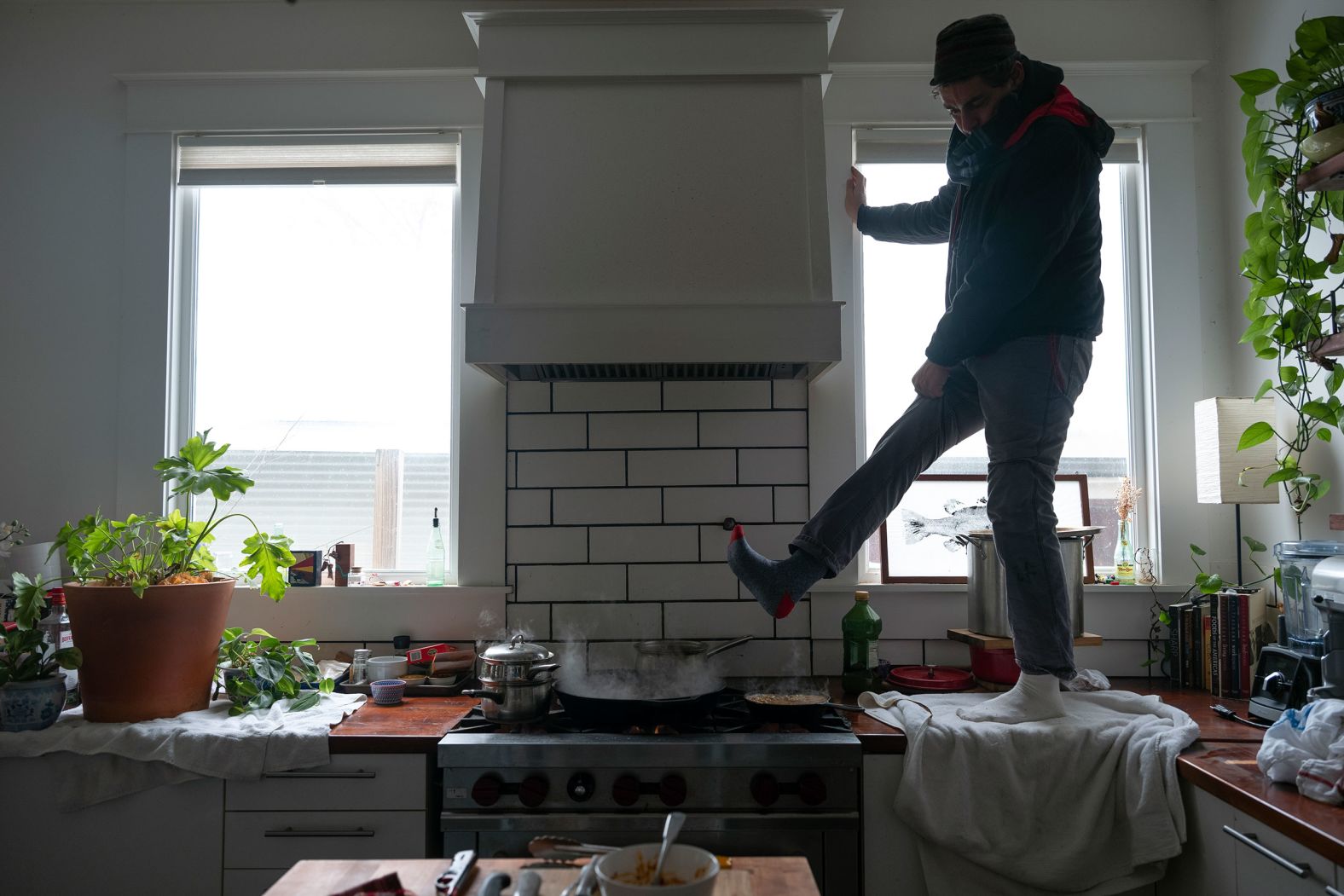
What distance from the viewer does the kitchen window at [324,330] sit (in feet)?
8.52

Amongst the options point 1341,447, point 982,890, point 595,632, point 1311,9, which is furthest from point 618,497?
point 1311,9

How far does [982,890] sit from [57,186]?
2942 millimetres

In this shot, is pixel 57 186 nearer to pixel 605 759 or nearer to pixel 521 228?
pixel 521 228

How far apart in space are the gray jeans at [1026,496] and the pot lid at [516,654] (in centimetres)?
60

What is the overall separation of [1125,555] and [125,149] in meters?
3.01

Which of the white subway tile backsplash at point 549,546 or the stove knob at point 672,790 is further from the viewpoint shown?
the white subway tile backsplash at point 549,546

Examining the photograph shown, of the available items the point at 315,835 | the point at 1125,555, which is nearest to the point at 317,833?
the point at 315,835

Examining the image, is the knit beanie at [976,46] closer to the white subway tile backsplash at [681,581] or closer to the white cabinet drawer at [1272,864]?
the white subway tile backsplash at [681,581]

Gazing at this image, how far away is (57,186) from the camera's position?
2578mm

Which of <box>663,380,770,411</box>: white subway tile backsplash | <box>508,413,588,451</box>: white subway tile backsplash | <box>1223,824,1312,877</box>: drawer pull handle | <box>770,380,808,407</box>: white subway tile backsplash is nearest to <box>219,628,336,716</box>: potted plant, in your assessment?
<box>508,413,588,451</box>: white subway tile backsplash

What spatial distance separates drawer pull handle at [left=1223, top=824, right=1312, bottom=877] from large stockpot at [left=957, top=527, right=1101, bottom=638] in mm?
731

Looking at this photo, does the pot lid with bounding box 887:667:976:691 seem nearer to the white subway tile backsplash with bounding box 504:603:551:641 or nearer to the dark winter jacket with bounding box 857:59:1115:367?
the dark winter jacket with bounding box 857:59:1115:367

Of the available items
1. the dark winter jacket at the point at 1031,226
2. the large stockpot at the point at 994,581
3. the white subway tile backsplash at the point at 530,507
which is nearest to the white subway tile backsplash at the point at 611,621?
the white subway tile backsplash at the point at 530,507

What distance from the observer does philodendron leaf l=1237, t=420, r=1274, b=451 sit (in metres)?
2.16
